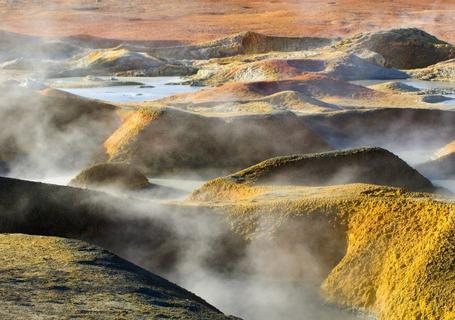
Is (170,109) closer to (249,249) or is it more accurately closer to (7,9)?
(249,249)

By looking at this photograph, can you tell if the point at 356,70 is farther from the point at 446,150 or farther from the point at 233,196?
the point at 233,196

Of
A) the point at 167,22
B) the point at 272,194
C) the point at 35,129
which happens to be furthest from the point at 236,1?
the point at 272,194

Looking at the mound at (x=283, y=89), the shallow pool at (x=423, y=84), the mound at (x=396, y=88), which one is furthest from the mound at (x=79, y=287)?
the shallow pool at (x=423, y=84)

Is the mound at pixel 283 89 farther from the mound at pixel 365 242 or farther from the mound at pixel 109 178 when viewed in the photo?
the mound at pixel 365 242

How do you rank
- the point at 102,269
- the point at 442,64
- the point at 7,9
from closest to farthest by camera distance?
the point at 102,269
the point at 442,64
the point at 7,9

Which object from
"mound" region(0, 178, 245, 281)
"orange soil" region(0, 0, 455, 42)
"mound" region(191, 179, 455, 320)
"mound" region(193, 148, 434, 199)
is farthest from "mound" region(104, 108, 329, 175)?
"orange soil" region(0, 0, 455, 42)

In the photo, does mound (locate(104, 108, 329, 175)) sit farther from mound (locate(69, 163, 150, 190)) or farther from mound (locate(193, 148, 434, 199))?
mound (locate(193, 148, 434, 199))
